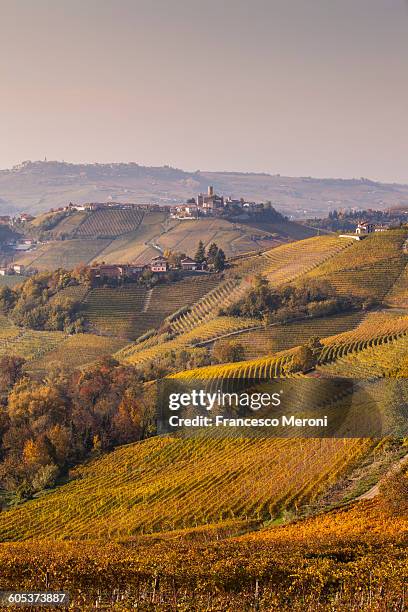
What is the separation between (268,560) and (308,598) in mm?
1683

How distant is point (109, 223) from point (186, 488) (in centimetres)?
10739

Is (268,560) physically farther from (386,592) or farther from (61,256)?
(61,256)

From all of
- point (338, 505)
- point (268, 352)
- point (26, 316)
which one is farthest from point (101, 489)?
point (26, 316)

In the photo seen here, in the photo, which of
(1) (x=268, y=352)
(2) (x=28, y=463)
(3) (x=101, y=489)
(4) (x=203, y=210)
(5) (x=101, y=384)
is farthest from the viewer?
(4) (x=203, y=210)

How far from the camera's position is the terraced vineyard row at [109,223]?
12481cm

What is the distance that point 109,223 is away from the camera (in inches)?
5108

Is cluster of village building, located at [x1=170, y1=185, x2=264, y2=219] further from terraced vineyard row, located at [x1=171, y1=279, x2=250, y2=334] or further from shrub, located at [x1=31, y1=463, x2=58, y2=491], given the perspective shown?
shrub, located at [x1=31, y1=463, x2=58, y2=491]

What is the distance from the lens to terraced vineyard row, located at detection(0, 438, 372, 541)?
910 inches

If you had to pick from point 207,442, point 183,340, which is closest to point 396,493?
point 207,442

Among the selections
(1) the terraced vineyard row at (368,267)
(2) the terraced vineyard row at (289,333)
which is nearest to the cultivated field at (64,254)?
(1) the terraced vineyard row at (368,267)

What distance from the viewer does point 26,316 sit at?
63.0 m

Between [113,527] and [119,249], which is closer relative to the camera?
[113,527]

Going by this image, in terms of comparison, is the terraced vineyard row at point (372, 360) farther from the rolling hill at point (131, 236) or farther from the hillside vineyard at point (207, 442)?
the rolling hill at point (131, 236)

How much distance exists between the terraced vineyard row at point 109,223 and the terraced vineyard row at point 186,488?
96885 millimetres
